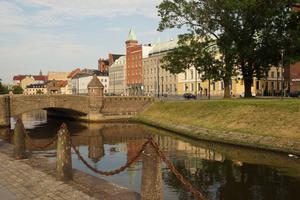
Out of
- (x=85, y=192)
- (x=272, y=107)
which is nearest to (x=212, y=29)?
(x=272, y=107)

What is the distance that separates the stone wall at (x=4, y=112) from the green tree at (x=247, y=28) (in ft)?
84.2

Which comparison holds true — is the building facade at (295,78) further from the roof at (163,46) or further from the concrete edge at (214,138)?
the roof at (163,46)

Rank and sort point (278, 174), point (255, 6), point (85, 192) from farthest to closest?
point (255, 6) < point (278, 174) < point (85, 192)

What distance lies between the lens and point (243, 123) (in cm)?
3688

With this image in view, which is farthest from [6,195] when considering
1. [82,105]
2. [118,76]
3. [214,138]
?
[118,76]

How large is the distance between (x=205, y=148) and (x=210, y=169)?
886 centimetres

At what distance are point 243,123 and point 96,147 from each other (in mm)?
13812

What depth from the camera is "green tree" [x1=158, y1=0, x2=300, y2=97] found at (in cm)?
4656

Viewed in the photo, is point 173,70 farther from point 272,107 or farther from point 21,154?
point 21,154

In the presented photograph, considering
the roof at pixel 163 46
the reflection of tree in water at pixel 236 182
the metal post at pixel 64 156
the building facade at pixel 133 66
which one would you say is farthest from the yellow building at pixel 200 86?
the metal post at pixel 64 156

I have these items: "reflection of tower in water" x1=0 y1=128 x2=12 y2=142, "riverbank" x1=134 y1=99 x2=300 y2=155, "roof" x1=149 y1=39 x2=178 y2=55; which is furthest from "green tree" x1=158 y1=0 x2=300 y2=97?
"roof" x1=149 y1=39 x2=178 y2=55

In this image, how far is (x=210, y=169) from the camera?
78.3 ft

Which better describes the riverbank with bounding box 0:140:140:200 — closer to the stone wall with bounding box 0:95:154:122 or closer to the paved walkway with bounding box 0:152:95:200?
the paved walkway with bounding box 0:152:95:200

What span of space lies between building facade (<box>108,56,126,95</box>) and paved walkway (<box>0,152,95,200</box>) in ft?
439
